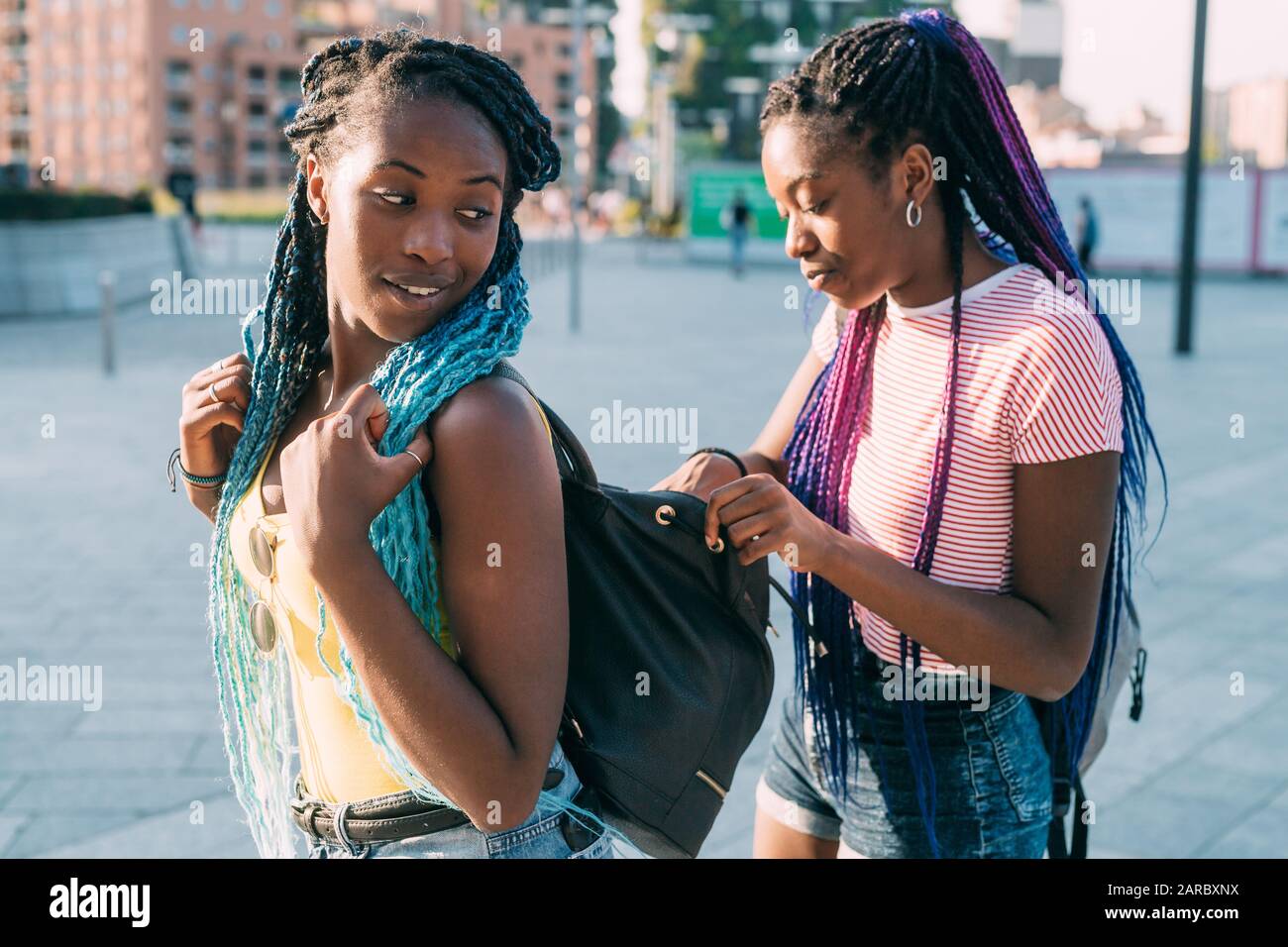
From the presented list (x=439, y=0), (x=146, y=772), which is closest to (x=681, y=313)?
(x=146, y=772)

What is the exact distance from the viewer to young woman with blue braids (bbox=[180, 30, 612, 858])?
4.86 ft

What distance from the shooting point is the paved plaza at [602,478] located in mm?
3991

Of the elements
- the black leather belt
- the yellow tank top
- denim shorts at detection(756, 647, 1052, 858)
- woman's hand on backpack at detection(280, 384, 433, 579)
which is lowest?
denim shorts at detection(756, 647, 1052, 858)

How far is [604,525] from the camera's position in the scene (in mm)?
1658

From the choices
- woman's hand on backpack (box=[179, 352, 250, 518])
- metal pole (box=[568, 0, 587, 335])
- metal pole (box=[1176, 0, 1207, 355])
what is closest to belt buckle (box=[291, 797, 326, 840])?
woman's hand on backpack (box=[179, 352, 250, 518])

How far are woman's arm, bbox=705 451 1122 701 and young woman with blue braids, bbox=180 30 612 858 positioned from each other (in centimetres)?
38

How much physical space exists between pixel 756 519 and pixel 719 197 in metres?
27.4

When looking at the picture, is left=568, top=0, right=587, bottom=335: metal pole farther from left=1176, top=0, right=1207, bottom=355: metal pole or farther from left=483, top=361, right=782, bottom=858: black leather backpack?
left=483, top=361, right=782, bottom=858: black leather backpack

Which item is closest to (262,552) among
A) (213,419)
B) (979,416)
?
(213,419)

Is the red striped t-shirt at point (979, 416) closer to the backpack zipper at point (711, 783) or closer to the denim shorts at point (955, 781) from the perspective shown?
the denim shorts at point (955, 781)

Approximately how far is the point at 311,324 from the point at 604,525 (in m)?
0.54

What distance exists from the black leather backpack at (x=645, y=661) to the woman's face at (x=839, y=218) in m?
0.40
